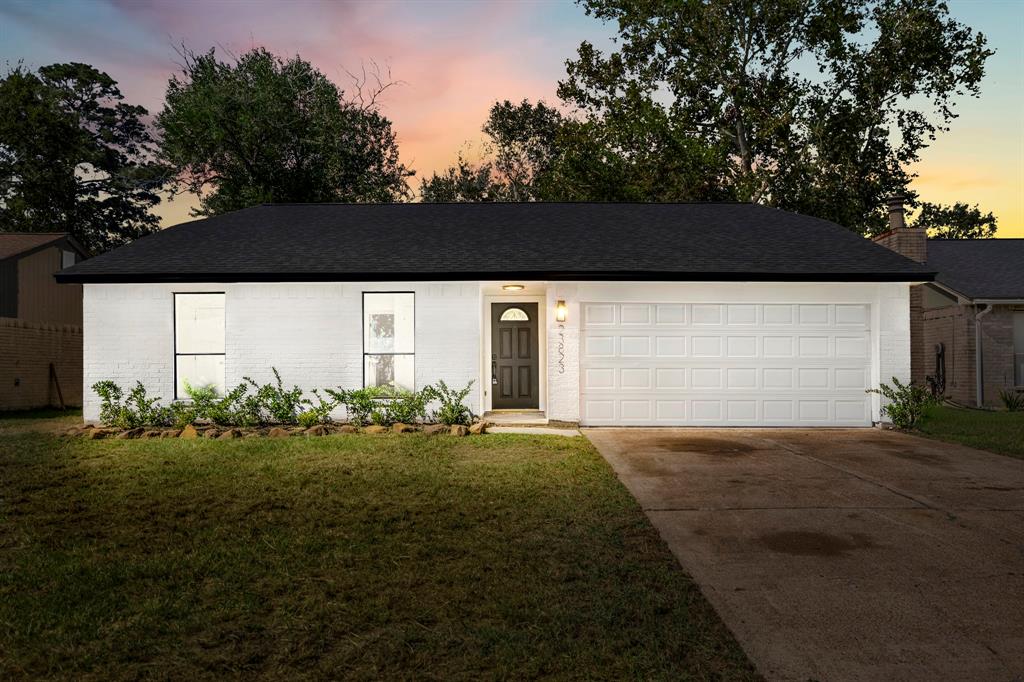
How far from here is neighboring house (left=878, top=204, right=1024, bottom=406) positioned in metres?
17.7

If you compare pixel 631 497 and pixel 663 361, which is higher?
pixel 663 361

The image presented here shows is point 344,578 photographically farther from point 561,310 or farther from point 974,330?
point 974,330

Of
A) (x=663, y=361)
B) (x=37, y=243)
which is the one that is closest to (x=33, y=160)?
(x=37, y=243)

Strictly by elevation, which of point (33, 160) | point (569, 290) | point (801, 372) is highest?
point (33, 160)

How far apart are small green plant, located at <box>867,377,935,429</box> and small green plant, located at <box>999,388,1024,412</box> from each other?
6829 mm

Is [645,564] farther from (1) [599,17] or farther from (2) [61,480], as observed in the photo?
(1) [599,17]

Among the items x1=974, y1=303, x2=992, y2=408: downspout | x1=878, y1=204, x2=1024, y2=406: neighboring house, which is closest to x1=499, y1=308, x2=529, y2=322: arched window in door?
x1=878, y1=204, x2=1024, y2=406: neighboring house

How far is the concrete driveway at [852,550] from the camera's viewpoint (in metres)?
3.77

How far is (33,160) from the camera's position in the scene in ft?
114

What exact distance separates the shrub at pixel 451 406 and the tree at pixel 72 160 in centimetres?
2405

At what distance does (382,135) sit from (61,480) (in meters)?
25.2

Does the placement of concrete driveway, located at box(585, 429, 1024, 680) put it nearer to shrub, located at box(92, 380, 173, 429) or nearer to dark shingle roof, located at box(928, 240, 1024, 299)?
shrub, located at box(92, 380, 173, 429)

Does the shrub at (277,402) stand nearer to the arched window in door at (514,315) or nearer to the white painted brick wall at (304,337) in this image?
the white painted brick wall at (304,337)

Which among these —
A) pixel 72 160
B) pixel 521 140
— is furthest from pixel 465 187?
pixel 72 160
